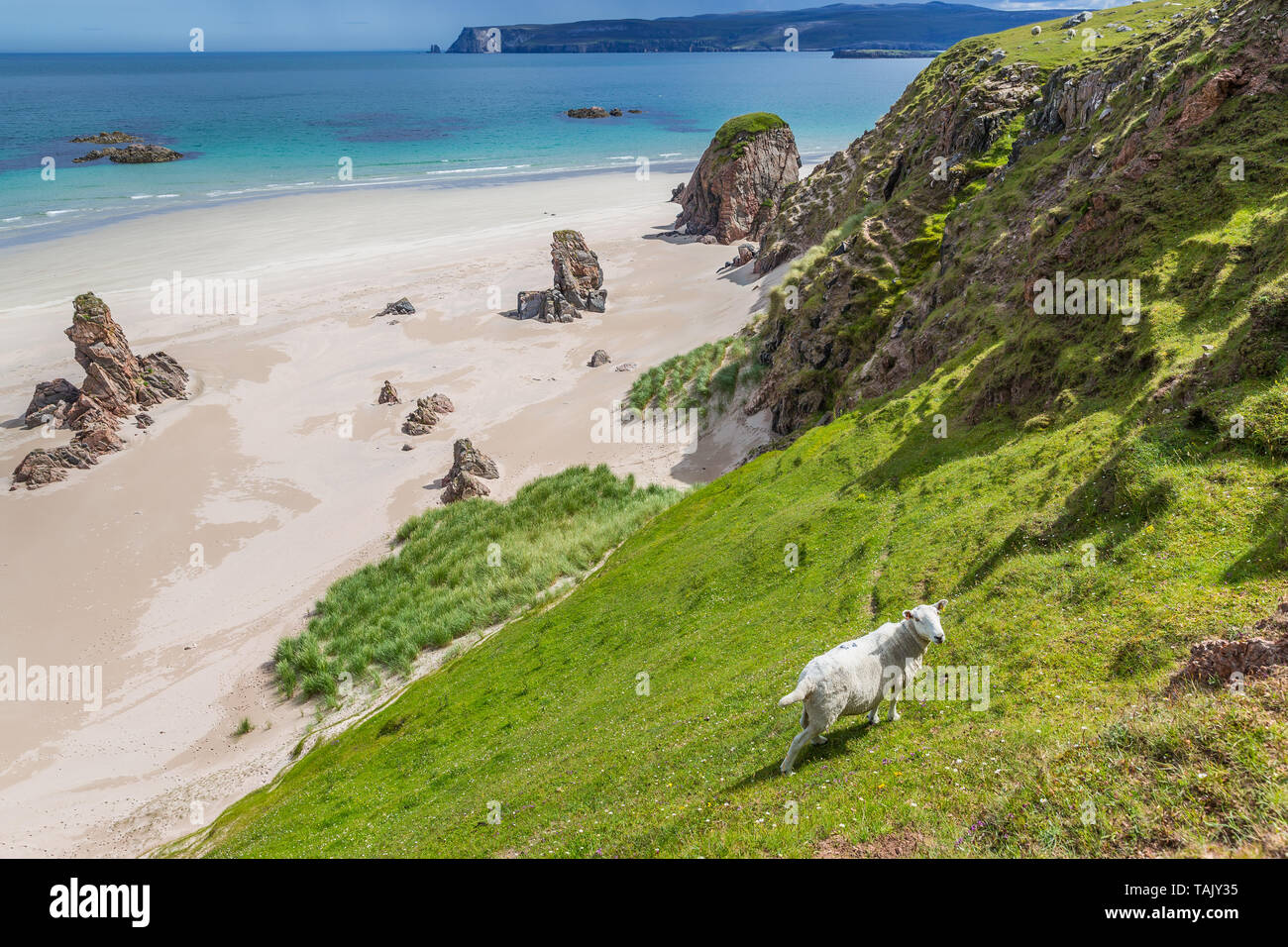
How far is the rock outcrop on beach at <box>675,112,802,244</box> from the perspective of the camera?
98562mm

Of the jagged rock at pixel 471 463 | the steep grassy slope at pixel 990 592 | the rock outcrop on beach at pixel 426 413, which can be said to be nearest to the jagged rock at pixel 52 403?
the rock outcrop on beach at pixel 426 413

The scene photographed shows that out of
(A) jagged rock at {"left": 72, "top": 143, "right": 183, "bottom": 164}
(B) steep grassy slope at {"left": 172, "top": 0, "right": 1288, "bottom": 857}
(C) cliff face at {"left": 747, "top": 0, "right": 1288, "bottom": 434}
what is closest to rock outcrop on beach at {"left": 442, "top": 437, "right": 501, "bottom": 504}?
(B) steep grassy slope at {"left": 172, "top": 0, "right": 1288, "bottom": 857}

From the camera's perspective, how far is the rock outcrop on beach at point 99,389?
4884 cm

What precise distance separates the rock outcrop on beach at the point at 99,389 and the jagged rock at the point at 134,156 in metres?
116

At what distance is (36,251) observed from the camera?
8619 centimetres

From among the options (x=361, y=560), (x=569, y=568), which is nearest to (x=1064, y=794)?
(x=569, y=568)

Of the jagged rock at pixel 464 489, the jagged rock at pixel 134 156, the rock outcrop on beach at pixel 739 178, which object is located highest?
the jagged rock at pixel 134 156

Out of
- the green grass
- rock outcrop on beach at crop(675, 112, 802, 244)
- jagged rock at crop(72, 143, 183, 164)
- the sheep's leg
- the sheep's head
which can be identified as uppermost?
jagged rock at crop(72, 143, 183, 164)

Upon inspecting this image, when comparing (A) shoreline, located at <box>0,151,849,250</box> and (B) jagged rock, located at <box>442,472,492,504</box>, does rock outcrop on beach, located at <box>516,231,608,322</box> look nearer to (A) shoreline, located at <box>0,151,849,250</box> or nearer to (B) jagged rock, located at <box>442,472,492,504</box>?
(B) jagged rock, located at <box>442,472,492,504</box>

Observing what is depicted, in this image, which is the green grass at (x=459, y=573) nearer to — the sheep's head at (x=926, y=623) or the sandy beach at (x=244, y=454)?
the sandy beach at (x=244, y=454)

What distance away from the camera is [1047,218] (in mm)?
28094

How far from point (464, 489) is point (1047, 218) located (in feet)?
110

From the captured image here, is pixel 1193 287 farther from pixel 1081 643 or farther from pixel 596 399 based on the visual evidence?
pixel 596 399

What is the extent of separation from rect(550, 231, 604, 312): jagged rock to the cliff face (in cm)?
2703
